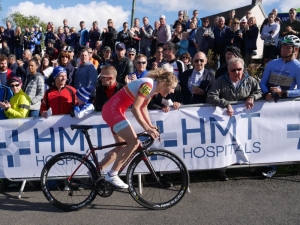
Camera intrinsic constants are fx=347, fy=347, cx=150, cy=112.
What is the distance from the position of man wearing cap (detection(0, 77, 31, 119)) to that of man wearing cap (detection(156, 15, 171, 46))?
668 cm

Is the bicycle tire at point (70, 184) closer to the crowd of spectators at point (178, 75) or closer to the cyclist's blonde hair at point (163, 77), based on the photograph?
the crowd of spectators at point (178, 75)

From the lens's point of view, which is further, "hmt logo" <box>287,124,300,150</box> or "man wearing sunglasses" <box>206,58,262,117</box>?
"hmt logo" <box>287,124,300,150</box>

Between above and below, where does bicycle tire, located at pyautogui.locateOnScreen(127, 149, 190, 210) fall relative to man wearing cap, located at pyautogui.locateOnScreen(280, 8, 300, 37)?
below

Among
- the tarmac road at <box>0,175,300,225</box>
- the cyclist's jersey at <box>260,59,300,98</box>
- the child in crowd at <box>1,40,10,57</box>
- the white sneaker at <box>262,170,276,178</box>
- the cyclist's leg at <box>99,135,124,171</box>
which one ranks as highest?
the child in crowd at <box>1,40,10,57</box>

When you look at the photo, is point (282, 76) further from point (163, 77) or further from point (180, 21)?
point (180, 21)

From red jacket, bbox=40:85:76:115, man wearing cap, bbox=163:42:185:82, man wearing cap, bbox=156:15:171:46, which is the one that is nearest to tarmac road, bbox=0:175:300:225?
red jacket, bbox=40:85:76:115

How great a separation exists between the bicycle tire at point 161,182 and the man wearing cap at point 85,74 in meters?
2.73

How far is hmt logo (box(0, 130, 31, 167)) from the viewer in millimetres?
5422

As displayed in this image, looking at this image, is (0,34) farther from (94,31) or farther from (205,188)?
(205,188)

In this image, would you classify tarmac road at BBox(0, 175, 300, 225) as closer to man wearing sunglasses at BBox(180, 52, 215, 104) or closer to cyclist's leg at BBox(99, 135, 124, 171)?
cyclist's leg at BBox(99, 135, 124, 171)

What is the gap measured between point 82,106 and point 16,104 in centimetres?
122

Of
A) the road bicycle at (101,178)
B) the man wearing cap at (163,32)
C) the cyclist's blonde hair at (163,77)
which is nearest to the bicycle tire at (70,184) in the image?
the road bicycle at (101,178)

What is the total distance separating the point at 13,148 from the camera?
5441 mm

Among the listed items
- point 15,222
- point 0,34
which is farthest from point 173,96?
point 0,34
